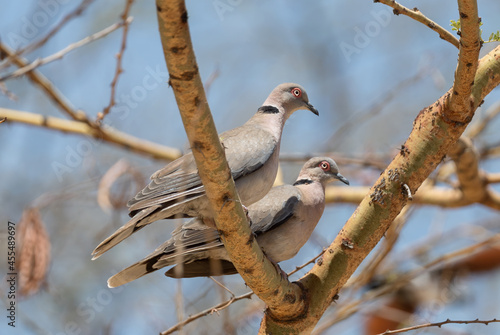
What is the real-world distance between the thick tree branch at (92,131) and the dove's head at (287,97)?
1.50 metres

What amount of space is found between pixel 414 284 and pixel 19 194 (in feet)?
16.4

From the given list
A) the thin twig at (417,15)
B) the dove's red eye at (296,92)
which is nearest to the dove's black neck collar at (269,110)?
the dove's red eye at (296,92)

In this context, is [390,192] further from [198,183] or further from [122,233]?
[122,233]

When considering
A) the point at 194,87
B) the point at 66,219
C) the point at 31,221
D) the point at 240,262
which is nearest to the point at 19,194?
the point at 66,219

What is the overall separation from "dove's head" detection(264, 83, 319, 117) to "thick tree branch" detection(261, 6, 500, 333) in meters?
1.13

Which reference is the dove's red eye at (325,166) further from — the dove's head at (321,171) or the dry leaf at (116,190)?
the dry leaf at (116,190)

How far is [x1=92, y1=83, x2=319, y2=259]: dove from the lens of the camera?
3012mm

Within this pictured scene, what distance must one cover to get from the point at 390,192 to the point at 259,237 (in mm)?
1010

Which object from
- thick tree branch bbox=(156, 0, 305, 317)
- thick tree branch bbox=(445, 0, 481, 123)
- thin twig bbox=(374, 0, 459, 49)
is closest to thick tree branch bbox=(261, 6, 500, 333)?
thick tree branch bbox=(445, 0, 481, 123)

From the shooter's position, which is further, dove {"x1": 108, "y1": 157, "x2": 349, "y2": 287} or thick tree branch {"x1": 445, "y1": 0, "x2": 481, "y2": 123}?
dove {"x1": 108, "y1": 157, "x2": 349, "y2": 287}

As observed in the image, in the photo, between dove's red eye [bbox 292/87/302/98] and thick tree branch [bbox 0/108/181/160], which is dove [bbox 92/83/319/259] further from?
thick tree branch [bbox 0/108/181/160]

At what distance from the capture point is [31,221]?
12.7 ft

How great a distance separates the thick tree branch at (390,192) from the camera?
274cm

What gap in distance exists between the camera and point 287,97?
12.5 feet
